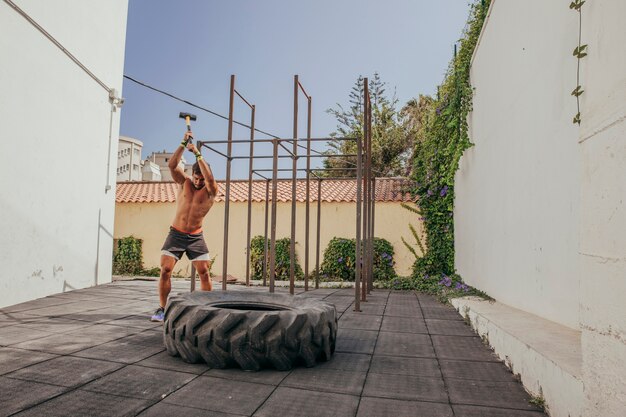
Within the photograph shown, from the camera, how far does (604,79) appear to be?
4.73ft

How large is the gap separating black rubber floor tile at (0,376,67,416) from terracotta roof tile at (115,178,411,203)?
27.3 feet

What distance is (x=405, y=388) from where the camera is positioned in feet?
7.23

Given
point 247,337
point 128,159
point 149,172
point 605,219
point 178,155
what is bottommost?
point 247,337

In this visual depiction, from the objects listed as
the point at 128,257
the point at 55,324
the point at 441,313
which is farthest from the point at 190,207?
the point at 128,257

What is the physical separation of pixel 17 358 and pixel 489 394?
2.69 meters

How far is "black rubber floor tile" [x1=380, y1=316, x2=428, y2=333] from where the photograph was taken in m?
3.74

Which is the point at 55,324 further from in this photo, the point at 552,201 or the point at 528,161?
the point at 528,161

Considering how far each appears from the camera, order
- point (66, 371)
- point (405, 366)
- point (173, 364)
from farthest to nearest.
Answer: point (405, 366) → point (173, 364) → point (66, 371)

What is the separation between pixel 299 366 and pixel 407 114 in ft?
61.4

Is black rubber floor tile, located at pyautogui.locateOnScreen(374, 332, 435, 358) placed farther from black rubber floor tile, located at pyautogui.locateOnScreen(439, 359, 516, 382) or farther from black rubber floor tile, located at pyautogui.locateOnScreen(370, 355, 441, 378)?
black rubber floor tile, located at pyautogui.locateOnScreen(439, 359, 516, 382)

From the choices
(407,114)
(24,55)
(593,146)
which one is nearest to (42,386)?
(593,146)

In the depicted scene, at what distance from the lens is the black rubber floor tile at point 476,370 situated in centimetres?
241

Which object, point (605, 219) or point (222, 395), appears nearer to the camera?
point (605, 219)

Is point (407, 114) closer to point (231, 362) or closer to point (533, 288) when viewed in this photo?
point (533, 288)
